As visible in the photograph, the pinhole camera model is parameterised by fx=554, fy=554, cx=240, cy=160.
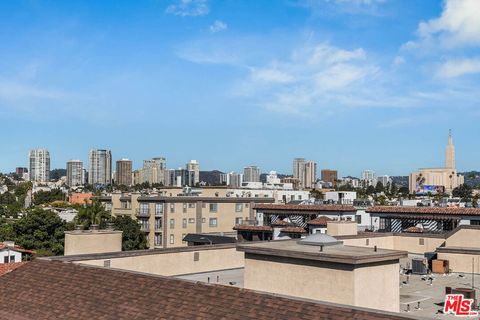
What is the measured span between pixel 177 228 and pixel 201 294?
6774cm

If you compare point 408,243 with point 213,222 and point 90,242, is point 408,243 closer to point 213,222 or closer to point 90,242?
point 90,242

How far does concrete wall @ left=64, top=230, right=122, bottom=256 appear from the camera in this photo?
22109 millimetres

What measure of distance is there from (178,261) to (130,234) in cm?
4730

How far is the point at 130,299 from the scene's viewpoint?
15.5m

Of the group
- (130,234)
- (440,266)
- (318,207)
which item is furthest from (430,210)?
(130,234)

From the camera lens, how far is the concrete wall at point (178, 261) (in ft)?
71.7

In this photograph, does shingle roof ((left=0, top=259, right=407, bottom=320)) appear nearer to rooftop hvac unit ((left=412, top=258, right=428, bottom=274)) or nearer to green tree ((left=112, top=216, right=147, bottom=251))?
rooftop hvac unit ((left=412, top=258, right=428, bottom=274))

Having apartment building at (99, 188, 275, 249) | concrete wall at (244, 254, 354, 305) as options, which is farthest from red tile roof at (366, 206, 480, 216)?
concrete wall at (244, 254, 354, 305)

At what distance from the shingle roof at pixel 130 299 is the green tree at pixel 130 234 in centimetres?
4940

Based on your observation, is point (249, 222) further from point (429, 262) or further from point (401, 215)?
point (429, 262)

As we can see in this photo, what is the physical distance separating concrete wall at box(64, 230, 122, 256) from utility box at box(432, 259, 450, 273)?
15.7 metres

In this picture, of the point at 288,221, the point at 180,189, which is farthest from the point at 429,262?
the point at 180,189

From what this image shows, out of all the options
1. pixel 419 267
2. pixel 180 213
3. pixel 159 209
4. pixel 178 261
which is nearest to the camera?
pixel 178 261

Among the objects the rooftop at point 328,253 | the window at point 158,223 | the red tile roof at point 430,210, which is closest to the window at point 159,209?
the window at point 158,223
